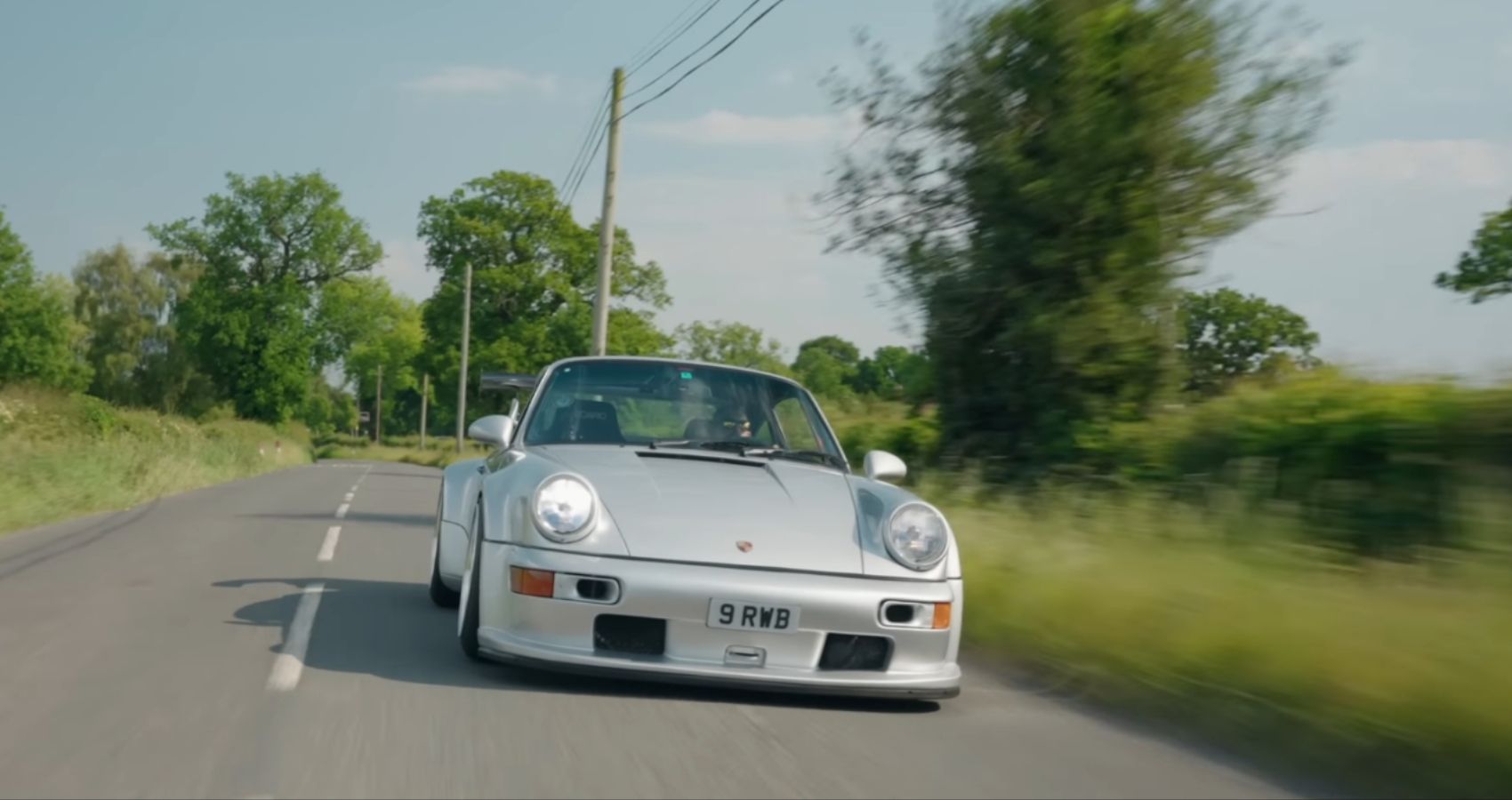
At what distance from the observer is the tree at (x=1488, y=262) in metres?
21.7

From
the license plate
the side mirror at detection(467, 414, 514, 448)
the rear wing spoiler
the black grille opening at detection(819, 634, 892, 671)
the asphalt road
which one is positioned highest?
the rear wing spoiler

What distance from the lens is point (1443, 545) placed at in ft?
26.9

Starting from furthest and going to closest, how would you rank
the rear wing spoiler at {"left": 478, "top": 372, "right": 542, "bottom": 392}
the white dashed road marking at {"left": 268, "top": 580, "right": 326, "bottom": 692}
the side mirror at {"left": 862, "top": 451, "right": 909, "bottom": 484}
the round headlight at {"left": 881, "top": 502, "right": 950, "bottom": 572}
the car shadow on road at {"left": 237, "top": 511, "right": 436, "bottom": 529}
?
the car shadow on road at {"left": 237, "top": 511, "right": 436, "bottom": 529} < the rear wing spoiler at {"left": 478, "top": 372, "right": 542, "bottom": 392} < the side mirror at {"left": 862, "top": 451, "right": 909, "bottom": 484} < the white dashed road marking at {"left": 268, "top": 580, "right": 326, "bottom": 692} < the round headlight at {"left": 881, "top": 502, "right": 950, "bottom": 572}

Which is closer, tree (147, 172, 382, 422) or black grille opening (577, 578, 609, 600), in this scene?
black grille opening (577, 578, 609, 600)

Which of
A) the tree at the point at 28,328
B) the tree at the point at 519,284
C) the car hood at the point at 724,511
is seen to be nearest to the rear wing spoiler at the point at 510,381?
the car hood at the point at 724,511

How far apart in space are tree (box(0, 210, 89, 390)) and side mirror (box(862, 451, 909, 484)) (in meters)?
70.5

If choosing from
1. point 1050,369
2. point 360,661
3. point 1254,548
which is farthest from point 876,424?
point 360,661

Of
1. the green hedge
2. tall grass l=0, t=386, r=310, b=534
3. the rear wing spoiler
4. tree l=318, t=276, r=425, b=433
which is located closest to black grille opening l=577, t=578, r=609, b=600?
the rear wing spoiler

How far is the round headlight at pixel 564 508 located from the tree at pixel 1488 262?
63.5 feet

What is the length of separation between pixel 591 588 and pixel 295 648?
2.04 m

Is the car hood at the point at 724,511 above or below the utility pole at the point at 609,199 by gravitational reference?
A: below

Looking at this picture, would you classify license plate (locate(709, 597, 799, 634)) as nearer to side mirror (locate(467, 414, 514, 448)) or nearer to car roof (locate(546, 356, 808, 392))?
side mirror (locate(467, 414, 514, 448))

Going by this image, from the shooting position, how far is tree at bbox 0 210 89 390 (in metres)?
69.8

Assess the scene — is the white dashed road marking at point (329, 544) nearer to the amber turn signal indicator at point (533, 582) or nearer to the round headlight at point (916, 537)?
the amber turn signal indicator at point (533, 582)
